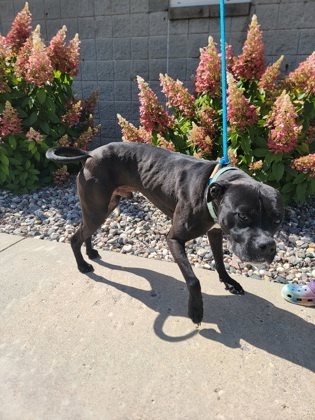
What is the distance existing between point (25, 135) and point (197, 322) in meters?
3.76

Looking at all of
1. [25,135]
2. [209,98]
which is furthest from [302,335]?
[25,135]

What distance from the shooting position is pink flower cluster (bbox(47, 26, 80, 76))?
4.91 metres

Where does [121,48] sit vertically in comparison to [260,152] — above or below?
above

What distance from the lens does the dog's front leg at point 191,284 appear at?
2.45m

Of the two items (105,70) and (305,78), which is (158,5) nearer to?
(105,70)

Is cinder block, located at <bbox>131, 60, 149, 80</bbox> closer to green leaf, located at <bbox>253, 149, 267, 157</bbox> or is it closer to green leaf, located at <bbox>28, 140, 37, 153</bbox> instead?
green leaf, located at <bbox>28, 140, 37, 153</bbox>

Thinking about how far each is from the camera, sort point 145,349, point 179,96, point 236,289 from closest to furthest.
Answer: point 145,349 → point 236,289 → point 179,96

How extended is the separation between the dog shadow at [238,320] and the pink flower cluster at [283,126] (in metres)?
1.71

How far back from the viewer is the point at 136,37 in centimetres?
617

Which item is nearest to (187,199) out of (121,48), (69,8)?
(121,48)

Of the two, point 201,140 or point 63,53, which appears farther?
point 63,53

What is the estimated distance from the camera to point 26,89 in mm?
4930

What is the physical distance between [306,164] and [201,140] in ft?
3.93

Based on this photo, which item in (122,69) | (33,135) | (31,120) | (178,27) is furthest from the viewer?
(122,69)
